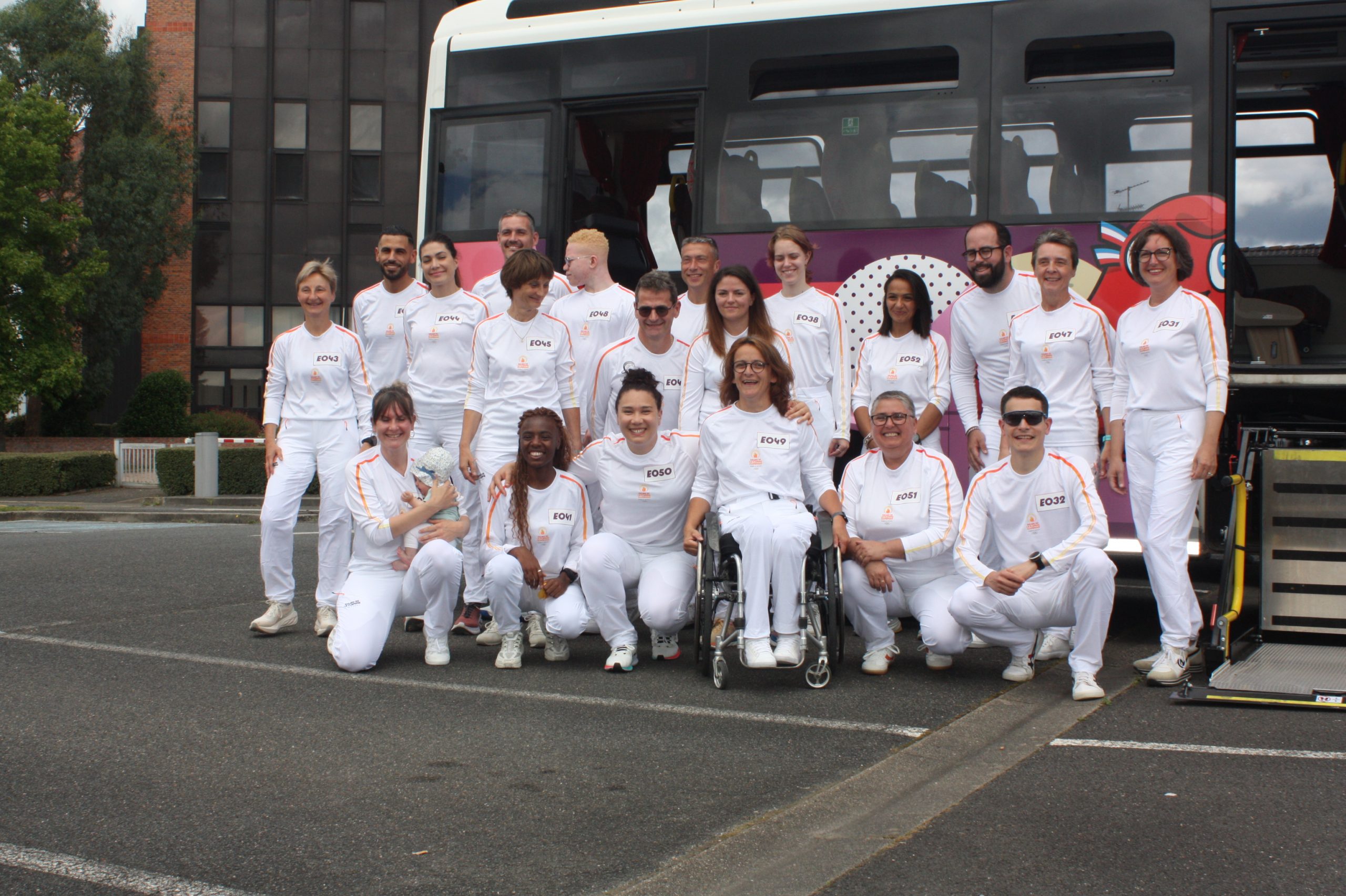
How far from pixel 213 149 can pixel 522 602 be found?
3075 cm

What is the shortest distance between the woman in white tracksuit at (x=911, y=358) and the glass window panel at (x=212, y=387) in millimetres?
29616

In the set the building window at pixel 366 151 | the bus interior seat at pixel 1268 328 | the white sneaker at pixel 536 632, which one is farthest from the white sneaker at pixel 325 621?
the building window at pixel 366 151

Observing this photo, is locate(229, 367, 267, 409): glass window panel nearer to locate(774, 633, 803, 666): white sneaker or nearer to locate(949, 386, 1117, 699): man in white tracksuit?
locate(774, 633, 803, 666): white sneaker

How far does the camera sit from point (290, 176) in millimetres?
33344

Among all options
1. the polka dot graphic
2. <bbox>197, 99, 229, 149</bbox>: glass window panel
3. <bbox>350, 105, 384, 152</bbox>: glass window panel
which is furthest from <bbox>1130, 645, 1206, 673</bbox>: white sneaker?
<bbox>197, 99, 229, 149</bbox>: glass window panel

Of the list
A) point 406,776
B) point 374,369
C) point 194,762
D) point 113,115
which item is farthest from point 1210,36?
point 113,115

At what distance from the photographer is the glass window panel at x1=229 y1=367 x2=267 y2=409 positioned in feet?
111

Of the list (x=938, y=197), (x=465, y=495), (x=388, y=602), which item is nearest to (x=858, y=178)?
(x=938, y=197)

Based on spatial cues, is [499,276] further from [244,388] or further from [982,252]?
[244,388]

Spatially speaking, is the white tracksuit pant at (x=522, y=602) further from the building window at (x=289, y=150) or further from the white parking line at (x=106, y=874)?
the building window at (x=289, y=150)

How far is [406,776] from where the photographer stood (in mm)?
4383

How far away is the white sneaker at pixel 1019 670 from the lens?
19.4ft

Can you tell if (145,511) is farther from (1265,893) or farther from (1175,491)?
(1265,893)

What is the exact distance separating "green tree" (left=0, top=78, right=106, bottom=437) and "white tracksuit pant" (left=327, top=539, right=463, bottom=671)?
25.7m
